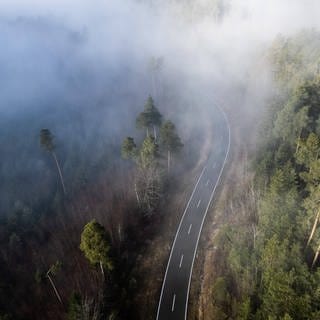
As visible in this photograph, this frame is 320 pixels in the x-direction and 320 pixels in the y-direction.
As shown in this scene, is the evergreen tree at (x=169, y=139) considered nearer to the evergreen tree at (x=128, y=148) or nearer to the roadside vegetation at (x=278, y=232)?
the evergreen tree at (x=128, y=148)

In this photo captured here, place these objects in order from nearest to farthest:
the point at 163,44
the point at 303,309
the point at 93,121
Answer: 1. the point at 303,309
2. the point at 93,121
3. the point at 163,44

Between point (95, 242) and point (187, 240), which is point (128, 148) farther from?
point (95, 242)

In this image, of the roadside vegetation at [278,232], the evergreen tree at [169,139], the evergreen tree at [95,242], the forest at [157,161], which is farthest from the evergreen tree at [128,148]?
the evergreen tree at [95,242]

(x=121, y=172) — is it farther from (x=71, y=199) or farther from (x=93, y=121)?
(x=93, y=121)

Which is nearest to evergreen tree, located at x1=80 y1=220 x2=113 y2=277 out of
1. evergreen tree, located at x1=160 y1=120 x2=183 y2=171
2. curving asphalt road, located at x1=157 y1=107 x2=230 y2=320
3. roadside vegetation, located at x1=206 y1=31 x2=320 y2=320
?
curving asphalt road, located at x1=157 y1=107 x2=230 y2=320

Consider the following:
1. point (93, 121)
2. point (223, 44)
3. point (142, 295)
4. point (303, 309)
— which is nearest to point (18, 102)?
point (93, 121)

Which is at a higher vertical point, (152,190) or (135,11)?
(135,11)

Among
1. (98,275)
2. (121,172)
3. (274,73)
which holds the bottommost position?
(98,275)

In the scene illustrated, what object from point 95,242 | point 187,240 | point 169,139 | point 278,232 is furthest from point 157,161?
point 278,232
